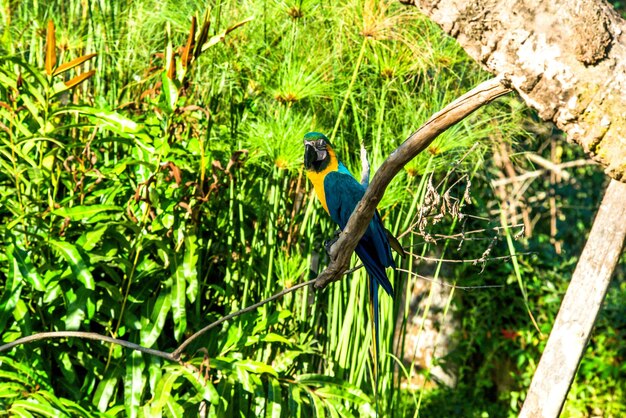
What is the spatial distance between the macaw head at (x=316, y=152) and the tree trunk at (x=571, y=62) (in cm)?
96

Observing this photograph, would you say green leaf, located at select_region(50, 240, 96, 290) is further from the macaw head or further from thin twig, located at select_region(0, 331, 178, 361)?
the macaw head

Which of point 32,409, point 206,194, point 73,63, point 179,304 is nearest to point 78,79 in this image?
point 73,63

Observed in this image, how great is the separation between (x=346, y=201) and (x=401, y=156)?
1.87 feet

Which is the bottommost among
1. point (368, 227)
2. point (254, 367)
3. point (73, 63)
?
point (254, 367)

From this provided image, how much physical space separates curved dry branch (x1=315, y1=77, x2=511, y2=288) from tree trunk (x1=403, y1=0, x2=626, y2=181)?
71mm

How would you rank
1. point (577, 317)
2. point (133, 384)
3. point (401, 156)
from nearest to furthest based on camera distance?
point (401, 156) → point (133, 384) → point (577, 317)

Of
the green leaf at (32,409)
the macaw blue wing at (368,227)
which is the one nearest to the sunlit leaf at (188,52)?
the macaw blue wing at (368,227)

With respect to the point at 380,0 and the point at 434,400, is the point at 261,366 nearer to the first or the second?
the point at 380,0

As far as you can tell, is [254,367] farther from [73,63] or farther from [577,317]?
[577,317]

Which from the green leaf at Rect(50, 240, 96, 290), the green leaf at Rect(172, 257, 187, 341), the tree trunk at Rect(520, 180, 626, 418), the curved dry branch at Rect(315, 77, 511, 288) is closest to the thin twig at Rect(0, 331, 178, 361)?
the green leaf at Rect(50, 240, 96, 290)

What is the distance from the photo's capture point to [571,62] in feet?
3.19

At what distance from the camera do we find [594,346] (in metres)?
4.56

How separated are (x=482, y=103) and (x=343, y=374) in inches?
58.9

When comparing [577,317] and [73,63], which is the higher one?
[73,63]
